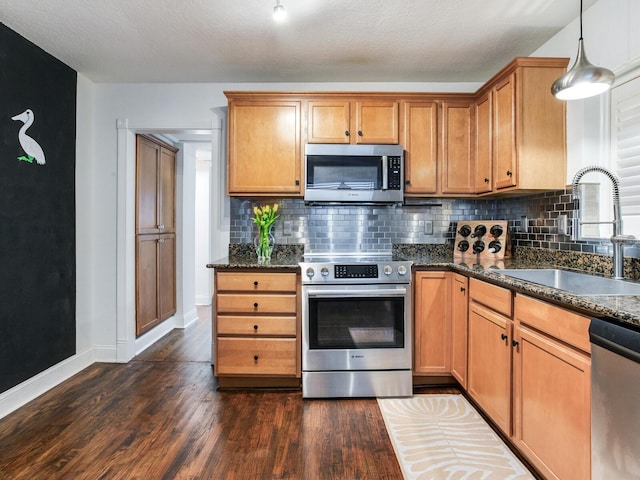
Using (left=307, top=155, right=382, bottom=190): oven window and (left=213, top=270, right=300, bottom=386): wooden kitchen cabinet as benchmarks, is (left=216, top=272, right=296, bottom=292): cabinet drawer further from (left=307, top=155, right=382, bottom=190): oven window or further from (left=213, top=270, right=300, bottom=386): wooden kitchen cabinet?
(left=307, top=155, right=382, bottom=190): oven window

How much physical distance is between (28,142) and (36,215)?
49 centimetres

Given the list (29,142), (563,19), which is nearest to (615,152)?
(563,19)

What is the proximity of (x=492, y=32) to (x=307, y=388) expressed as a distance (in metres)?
2.67

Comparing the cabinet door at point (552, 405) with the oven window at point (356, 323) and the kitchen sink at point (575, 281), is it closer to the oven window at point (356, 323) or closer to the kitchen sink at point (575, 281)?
the kitchen sink at point (575, 281)

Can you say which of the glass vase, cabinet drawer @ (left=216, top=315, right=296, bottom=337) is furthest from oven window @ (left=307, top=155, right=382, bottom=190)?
cabinet drawer @ (left=216, top=315, right=296, bottom=337)

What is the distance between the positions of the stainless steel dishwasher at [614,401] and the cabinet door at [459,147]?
1924 mm

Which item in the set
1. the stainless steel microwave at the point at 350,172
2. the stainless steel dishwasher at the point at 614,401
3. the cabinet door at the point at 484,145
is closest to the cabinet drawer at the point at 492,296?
the stainless steel dishwasher at the point at 614,401

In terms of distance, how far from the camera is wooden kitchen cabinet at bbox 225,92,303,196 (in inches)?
115

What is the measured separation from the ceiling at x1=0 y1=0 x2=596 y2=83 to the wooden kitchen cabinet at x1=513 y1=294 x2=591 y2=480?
5.70ft

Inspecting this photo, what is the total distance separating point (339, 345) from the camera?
2.58 metres

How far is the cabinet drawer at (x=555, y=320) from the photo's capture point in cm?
133

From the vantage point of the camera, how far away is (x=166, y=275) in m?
4.20

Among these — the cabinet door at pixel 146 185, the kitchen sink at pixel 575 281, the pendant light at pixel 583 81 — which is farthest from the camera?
the cabinet door at pixel 146 185

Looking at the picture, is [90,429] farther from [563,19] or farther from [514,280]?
[563,19]
